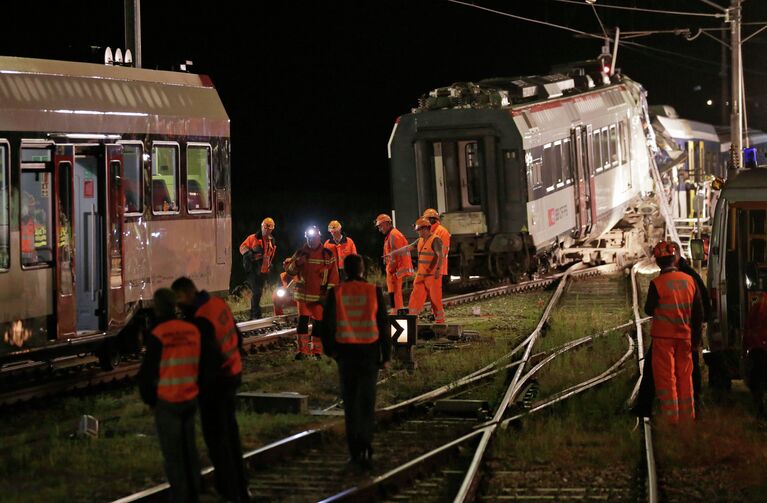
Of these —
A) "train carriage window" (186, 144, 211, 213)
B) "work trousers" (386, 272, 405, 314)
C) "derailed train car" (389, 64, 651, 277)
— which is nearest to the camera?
"train carriage window" (186, 144, 211, 213)

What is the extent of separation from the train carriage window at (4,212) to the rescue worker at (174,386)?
492 cm

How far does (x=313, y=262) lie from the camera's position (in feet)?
47.8

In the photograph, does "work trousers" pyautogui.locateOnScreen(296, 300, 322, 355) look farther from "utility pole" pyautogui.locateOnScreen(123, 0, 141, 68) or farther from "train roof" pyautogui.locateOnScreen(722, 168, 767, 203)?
"utility pole" pyautogui.locateOnScreen(123, 0, 141, 68)

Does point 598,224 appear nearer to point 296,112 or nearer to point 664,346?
point 664,346

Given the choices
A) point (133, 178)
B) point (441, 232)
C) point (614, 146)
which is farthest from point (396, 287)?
point (614, 146)

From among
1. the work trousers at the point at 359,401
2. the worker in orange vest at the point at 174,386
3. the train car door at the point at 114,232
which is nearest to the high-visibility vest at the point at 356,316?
the work trousers at the point at 359,401

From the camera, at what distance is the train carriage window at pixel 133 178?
45.1 feet

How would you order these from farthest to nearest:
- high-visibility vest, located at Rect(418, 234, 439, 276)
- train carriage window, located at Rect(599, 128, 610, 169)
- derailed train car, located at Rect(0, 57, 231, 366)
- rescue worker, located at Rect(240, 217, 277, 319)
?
train carriage window, located at Rect(599, 128, 610, 169), rescue worker, located at Rect(240, 217, 277, 319), high-visibility vest, located at Rect(418, 234, 439, 276), derailed train car, located at Rect(0, 57, 231, 366)

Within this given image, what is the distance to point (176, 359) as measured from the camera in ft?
24.8

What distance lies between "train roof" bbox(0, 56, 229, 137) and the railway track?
4370 mm

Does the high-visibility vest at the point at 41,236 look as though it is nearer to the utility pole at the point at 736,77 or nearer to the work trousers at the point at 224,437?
the work trousers at the point at 224,437

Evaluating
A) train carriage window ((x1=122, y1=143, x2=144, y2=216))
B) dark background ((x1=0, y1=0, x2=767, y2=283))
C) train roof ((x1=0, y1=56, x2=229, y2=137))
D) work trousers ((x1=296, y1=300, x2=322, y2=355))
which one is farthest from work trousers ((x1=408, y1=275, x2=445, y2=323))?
dark background ((x1=0, y1=0, x2=767, y2=283))

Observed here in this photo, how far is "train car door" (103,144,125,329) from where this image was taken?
13359mm

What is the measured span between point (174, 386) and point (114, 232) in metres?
6.16
